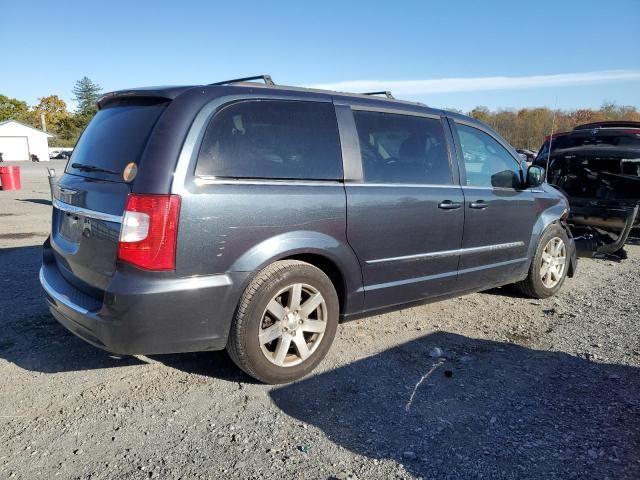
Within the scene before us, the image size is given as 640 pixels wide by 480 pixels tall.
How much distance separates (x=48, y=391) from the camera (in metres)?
3.19

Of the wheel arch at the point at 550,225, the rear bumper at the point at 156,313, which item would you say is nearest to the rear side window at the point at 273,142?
the rear bumper at the point at 156,313

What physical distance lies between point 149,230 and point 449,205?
2424mm

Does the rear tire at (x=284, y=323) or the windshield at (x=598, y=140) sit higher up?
the windshield at (x=598, y=140)

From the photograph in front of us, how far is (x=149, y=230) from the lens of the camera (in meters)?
2.73

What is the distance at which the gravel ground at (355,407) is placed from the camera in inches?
99.6

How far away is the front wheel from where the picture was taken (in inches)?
203

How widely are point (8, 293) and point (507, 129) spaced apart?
27.7 metres

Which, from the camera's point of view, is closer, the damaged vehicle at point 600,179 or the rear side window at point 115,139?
the rear side window at point 115,139

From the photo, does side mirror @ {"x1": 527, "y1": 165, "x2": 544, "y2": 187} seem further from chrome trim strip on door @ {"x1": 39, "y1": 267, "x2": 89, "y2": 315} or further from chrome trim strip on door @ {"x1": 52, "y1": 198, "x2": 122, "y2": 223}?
chrome trim strip on door @ {"x1": 39, "y1": 267, "x2": 89, "y2": 315}

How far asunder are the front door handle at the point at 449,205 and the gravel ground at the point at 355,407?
1084 millimetres

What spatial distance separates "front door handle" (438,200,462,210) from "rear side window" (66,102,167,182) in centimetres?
224

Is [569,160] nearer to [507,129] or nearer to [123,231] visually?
[123,231]

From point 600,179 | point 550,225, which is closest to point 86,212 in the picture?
point 550,225

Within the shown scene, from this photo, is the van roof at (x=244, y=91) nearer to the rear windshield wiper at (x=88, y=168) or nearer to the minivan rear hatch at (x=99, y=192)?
the minivan rear hatch at (x=99, y=192)
